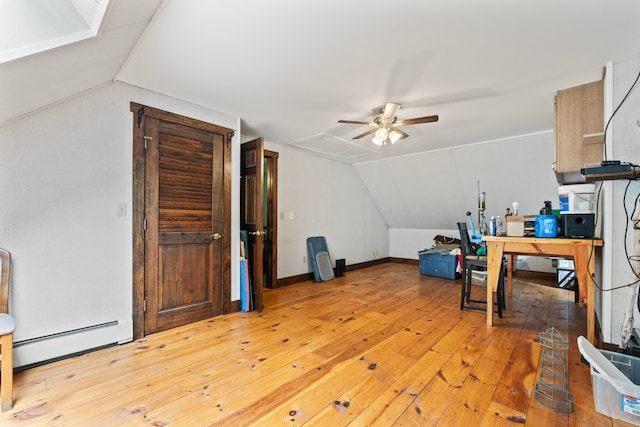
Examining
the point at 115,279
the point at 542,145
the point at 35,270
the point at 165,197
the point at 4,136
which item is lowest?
the point at 115,279

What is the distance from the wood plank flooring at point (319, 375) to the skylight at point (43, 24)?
2025mm

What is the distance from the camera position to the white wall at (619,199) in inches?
86.8

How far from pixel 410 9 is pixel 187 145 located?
2.44m

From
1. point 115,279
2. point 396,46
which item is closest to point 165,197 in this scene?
point 115,279

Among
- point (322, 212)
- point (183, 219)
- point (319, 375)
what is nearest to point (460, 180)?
point (322, 212)

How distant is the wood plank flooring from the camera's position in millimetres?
1580

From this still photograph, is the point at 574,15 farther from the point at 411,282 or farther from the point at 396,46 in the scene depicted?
the point at 411,282

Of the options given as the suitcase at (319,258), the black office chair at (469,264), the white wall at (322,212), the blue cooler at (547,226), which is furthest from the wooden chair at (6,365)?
the blue cooler at (547,226)

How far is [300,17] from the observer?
1.77 meters

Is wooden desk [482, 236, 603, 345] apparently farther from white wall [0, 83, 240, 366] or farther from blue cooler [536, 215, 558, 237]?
white wall [0, 83, 240, 366]

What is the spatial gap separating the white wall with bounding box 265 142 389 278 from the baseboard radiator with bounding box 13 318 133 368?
244 cm

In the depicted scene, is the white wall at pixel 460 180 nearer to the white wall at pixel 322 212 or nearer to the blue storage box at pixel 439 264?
the white wall at pixel 322 212

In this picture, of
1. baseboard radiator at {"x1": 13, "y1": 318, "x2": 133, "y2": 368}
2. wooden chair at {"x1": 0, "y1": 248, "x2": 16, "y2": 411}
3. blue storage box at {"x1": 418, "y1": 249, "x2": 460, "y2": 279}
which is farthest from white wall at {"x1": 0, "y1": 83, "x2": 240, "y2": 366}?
blue storage box at {"x1": 418, "y1": 249, "x2": 460, "y2": 279}

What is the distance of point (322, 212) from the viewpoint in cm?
548
